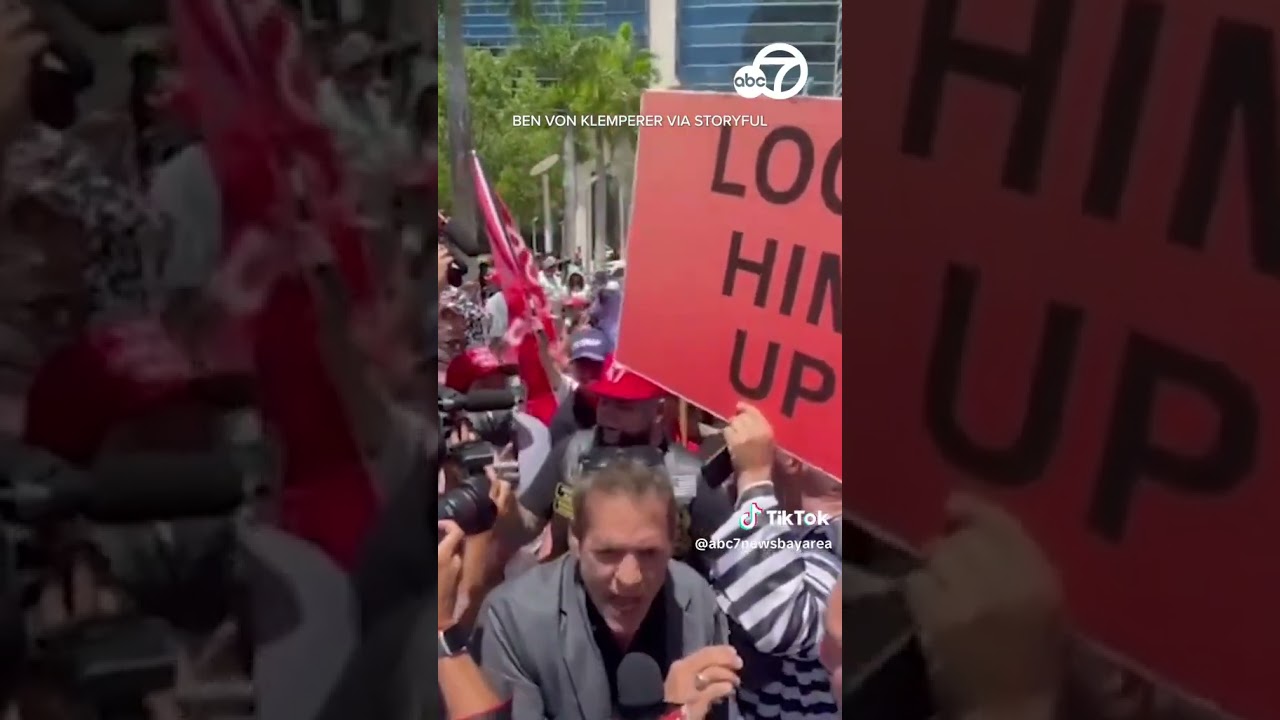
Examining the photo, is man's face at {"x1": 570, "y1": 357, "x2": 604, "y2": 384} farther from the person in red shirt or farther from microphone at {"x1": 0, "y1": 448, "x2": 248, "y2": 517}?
microphone at {"x1": 0, "y1": 448, "x2": 248, "y2": 517}

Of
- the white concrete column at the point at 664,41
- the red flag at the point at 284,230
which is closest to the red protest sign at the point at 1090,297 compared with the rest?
the white concrete column at the point at 664,41

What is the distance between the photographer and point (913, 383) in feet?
2.78

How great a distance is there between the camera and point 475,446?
838mm

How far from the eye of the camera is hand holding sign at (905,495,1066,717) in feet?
2.72

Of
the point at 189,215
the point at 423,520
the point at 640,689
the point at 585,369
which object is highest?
the point at 189,215

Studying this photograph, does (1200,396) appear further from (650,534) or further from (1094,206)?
(650,534)

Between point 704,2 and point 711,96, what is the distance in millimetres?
67

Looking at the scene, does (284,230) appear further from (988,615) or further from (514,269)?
(988,615)

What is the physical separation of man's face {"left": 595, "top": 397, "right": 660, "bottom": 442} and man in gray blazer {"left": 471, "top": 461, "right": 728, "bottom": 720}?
0.08 ft

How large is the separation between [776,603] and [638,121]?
1.15ft

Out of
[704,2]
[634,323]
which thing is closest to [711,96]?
[704,2]

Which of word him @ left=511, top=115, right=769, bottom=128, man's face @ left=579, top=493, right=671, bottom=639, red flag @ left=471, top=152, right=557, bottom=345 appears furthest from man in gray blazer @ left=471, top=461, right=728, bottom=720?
word him @ left=511, top=115, right=769, bottom=128

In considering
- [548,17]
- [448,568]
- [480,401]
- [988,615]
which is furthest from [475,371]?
[988,615]

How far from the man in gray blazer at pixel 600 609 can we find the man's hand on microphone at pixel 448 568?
0.08 ft
